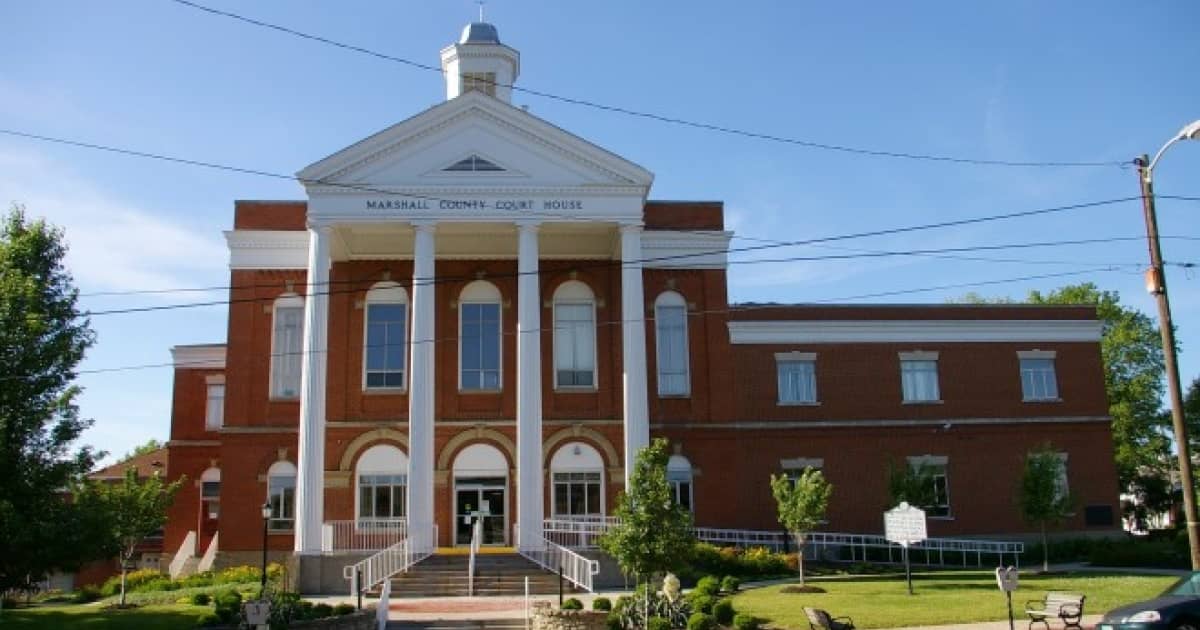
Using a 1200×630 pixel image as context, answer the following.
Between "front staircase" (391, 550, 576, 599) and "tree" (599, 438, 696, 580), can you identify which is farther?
"front staircase" (391, 550, 576, 599)

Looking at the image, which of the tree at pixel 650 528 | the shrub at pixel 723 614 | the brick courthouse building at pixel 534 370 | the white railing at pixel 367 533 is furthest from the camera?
the brick courthouse building at pixel 534 370

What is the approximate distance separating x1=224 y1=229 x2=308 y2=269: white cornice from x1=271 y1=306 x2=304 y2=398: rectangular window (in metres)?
1.61

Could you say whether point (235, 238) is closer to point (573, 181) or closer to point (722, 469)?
point (573, 181)

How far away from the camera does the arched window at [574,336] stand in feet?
124

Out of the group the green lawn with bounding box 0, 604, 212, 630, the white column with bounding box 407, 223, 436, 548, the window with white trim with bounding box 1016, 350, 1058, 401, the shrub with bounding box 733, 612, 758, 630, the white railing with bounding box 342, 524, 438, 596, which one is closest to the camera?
the shrub with bounding box 733, 612, 758, 630

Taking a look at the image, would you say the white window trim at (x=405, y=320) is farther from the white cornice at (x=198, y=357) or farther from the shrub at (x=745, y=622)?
the shrub at (x=745, y=622)

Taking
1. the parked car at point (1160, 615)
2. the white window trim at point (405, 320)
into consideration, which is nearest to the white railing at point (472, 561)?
the white window trim at point (405, 320)

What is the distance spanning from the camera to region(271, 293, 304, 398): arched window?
121 ft

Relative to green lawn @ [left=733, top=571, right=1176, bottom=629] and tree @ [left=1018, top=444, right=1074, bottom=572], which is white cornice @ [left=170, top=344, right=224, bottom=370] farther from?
tree @ [left=1018, top=444, right=1074, bottom=572]

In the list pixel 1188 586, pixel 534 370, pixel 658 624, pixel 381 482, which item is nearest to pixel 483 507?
pixel 381 482

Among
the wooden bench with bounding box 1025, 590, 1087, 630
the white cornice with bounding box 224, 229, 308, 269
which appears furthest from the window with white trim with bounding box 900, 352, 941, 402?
the white cornice with bounding box 224, 229, 308, 269

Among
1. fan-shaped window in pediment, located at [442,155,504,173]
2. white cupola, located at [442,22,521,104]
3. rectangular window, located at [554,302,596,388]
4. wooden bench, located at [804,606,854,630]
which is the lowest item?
wooden bench, located at [804,606,854,630]

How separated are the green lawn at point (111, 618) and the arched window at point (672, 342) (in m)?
17.8

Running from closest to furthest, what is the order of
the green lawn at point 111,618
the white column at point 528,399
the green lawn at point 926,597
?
the green lawn at point 926,597, the green lawn at point 111,618, the white column at point 528,399
